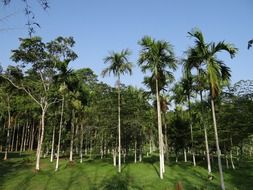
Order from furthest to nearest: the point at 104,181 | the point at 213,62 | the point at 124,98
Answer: the point at 124,98 → the point at 104,181 → the point at 213,62

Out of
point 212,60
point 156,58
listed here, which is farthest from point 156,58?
point 212,60

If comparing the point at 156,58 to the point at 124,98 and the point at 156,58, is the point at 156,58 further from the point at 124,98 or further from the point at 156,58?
the point at 124,98

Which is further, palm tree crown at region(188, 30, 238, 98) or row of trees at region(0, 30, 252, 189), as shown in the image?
row of trees at region(0, 30, 252, 189)

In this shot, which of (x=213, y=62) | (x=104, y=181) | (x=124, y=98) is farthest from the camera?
(x=124, y=98)

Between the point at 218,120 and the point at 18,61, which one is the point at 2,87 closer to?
the point at 18,61

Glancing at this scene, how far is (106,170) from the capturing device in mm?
33969

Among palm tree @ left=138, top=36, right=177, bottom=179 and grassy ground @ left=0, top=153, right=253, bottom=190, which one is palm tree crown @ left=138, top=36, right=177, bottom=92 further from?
grassy ground @ left=0, top=153, right=253, bottom=190

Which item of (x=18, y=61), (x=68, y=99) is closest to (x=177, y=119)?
(x=68, y=99)

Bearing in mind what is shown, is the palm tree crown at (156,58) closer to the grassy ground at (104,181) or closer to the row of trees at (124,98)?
the row of trees at (124,98)

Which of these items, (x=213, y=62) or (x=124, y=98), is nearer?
(x=213, y=62)

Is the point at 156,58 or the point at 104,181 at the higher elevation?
the point at 156,58

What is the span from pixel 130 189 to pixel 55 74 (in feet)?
74.2

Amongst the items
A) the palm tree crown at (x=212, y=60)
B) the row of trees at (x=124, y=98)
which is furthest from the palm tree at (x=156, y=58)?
the palm tree crown at (x=212, y=60)

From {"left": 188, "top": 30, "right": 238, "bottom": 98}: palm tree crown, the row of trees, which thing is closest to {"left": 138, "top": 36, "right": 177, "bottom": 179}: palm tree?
the row of trees
